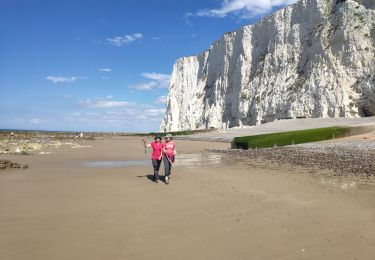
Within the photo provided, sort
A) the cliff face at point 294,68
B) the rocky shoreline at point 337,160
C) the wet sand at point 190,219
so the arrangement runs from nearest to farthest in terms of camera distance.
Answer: the wet sand at point 190,219, the rocky shoreline at point 337,160, the cliff face at point 294,68

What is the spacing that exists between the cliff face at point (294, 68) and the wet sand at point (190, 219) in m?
47.5

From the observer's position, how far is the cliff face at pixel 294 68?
54188 millimetres

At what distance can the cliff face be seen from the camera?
178 feet

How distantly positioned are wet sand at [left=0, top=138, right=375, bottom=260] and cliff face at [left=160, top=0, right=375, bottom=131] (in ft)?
156

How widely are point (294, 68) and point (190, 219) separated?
6076 centimetres

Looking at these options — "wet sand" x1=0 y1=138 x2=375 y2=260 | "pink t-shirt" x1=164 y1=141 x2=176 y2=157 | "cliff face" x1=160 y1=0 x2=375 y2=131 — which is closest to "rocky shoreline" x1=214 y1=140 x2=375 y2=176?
"wet sand" x1=0 y1=138 x2=375 y2=260

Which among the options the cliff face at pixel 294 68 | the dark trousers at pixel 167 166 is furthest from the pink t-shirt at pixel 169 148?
the cliff face at pixel 294 68

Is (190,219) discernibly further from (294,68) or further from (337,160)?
(294,68)

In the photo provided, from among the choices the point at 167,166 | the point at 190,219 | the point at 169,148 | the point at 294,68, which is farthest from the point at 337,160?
the point at 294,68

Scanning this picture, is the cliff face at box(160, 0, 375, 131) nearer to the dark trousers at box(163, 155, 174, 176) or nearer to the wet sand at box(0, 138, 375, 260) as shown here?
the dark trousers at box(163, 155, 174, 176)

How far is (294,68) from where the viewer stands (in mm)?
63469

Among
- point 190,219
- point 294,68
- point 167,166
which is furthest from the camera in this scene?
point 294,68

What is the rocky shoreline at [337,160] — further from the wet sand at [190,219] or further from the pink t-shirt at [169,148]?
the pink t-shirt at [169,148]

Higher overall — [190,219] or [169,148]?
[169,148]
